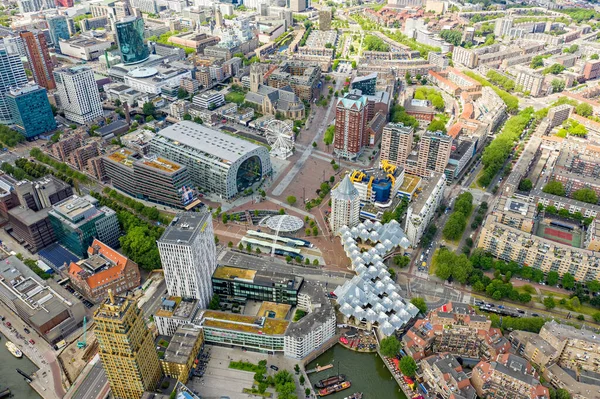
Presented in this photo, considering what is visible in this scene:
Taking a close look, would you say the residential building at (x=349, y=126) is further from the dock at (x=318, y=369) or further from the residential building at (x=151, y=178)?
the dock at (x=318, y=369)

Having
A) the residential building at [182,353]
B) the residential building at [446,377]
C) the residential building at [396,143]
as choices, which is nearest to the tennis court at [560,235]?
the residential building at [396,143]

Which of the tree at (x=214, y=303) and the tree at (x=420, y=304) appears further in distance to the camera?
the tree at (x=214, y=303)

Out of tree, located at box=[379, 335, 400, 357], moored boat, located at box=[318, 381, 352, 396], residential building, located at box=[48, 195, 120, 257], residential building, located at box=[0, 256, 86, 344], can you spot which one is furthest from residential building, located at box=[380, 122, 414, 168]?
residential building, located at box=[0, 256, 86, 344]

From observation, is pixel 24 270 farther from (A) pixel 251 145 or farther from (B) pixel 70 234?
(A) pixel 251 145

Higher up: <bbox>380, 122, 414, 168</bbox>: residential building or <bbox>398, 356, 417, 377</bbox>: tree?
<bbox>380, 122, 414, 168</bbox>: residential building

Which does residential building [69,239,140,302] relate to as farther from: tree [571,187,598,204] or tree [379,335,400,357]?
tree [571,187,598,204]

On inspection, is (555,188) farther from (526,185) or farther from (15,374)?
(15,374)
